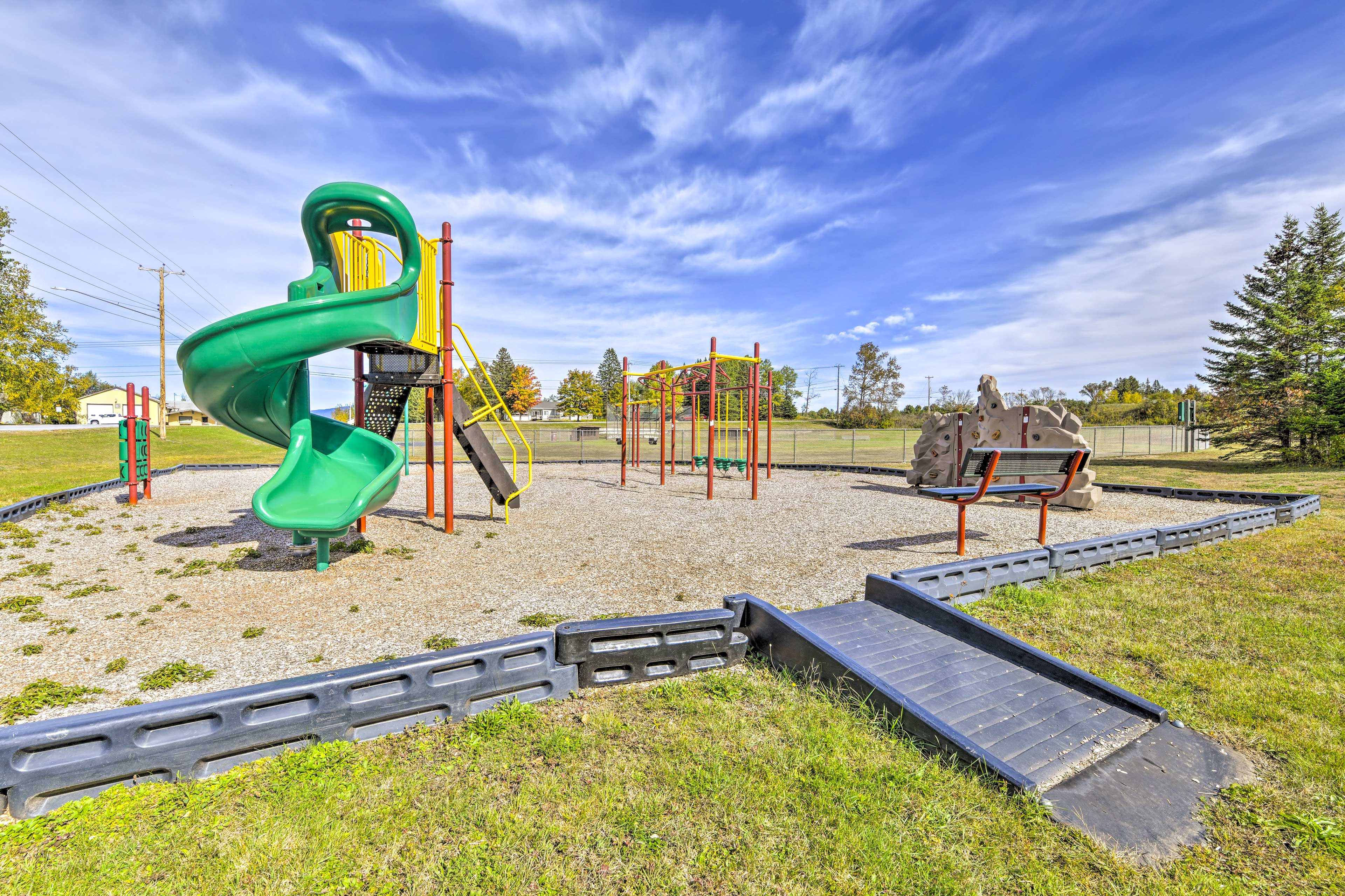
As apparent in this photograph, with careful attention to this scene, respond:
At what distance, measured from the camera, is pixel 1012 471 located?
6.51 m

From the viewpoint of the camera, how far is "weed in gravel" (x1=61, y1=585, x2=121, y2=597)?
4.75 metres

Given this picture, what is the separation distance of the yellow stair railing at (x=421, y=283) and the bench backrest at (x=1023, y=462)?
17.9ft

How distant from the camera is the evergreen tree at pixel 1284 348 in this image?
62.4 ft

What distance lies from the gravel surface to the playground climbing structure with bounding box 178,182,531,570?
0.79 meters

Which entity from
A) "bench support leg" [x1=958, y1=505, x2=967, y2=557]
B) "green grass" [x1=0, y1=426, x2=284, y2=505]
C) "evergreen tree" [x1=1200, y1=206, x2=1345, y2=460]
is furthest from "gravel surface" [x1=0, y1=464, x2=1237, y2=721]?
"evergreen tree" [x1=1200, y1=206, x2=1345, y2=460]

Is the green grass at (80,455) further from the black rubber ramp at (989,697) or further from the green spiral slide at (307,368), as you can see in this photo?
the black rubber ramp at (989,697)

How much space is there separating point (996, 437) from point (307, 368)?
39.6 feet

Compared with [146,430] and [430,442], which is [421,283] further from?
[146,430]

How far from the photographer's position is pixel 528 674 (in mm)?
2805

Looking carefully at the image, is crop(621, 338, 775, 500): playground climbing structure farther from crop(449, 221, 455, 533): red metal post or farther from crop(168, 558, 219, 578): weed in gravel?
crop(168, 558, 219, 578): weed in gravel

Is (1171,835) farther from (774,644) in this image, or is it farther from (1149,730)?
(774,644)

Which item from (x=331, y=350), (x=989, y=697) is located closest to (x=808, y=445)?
(x=331, y=350)

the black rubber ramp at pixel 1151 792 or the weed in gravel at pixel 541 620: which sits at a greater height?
the black rubber ramp at pixel 1151 792

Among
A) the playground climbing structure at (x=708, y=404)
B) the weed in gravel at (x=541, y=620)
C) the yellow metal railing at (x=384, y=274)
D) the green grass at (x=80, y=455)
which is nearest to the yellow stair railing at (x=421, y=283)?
the yellow metal railing at (x=384, y=274)
